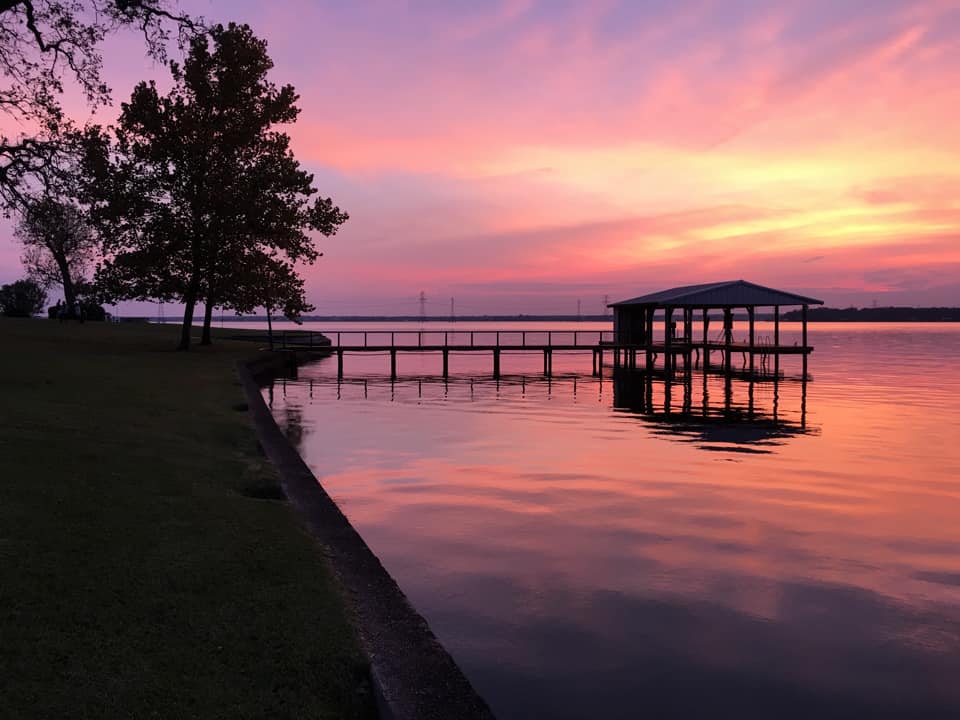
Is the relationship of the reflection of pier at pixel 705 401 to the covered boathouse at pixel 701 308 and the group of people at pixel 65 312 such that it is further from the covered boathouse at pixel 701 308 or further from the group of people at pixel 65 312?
the group of people at pixel 65 312

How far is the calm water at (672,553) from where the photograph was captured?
8.47 m

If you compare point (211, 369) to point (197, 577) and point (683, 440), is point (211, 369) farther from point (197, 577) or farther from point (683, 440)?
point (197, 577)

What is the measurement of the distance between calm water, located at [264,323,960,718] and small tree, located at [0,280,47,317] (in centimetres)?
7435

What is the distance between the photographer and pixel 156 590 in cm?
794

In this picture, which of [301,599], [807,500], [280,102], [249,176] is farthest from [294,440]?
[280,102]

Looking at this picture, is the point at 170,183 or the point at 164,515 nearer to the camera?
the point at 164,515

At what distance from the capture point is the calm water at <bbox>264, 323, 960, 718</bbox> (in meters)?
8.47

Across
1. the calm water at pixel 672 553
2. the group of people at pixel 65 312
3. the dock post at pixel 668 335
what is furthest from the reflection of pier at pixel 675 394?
the group of people at pixel 65 312

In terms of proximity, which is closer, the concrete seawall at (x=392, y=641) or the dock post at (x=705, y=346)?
the concrete seawall at (x=392, y=641)

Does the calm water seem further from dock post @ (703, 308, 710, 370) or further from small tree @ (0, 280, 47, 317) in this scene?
small tree @ (0, 280, 47, 317)

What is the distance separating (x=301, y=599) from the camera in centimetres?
813

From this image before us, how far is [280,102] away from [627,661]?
48858 millimetres

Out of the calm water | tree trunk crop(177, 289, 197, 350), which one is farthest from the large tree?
the calm water

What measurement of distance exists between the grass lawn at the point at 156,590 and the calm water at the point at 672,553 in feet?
7.03
